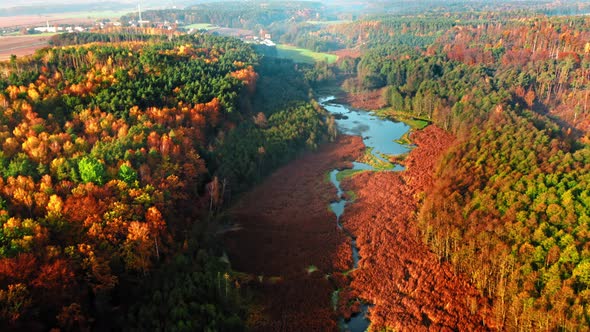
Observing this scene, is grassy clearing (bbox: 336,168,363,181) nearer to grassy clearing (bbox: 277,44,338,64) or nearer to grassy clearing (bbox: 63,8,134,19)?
grassy clearing (bbox: 277,44,338,64)

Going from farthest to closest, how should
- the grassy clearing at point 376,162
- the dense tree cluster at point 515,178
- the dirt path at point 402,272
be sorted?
the grassy clearing at point 376,162, the dirt path at point 402,272, the dense tree cluster at point 515,178

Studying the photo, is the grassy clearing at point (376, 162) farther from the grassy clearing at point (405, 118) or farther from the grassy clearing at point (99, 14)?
the grassy clearing at point (99, 14)

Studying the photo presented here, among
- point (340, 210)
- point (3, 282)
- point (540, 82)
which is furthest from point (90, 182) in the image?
point (540, 82)

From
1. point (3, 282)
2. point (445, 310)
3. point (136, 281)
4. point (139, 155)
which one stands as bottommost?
point (445, 310)

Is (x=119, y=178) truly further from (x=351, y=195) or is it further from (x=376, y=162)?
(x=376, y=162)

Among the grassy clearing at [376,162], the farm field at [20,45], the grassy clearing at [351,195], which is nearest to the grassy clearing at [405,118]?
the grassy clearing at [376,162]

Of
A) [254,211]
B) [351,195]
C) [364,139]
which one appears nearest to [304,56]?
[364,139]

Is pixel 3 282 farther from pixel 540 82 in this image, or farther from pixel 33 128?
pixel 540 82
